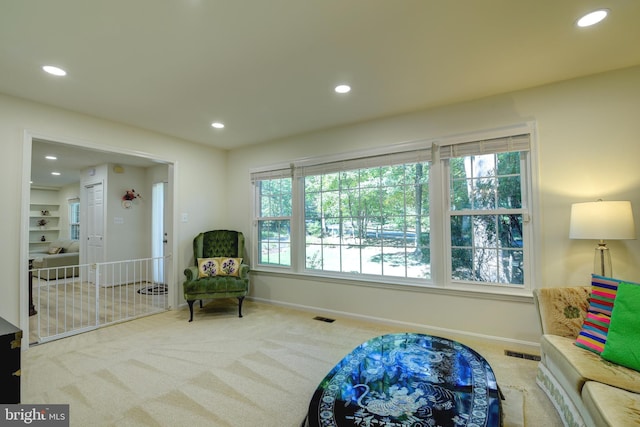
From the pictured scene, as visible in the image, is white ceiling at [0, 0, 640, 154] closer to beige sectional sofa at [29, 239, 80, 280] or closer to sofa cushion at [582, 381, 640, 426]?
sofa cushion at [582, 381, 640, 426]

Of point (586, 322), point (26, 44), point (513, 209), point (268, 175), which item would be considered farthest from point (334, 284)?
point (26, 44)

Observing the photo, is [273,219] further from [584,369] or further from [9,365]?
[584,369]

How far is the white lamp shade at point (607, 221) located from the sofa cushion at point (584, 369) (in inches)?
34.3

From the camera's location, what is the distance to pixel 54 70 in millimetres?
2471

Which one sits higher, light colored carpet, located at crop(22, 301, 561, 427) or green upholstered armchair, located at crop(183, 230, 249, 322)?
green upholstered armchair, located at crop(183, 230, 249, 322)

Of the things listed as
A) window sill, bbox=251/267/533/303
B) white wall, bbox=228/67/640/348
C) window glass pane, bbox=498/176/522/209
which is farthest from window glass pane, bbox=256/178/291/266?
window glass pane, bbox=498/176/522/209

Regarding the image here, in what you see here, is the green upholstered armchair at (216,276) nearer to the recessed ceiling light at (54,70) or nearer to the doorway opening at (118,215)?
the doorway opening at (118,215)

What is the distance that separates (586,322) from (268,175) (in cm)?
393

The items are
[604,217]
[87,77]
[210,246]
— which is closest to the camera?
[604,217]

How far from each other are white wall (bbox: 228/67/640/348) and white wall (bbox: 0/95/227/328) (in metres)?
2.87

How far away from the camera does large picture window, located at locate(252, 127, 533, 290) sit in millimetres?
→ 3033

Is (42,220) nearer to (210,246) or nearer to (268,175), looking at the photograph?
(210,246)

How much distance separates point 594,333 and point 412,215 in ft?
6.29

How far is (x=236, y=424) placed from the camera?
72.4 inches
